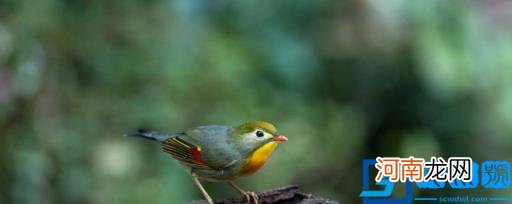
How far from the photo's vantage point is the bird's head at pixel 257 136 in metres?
1.09

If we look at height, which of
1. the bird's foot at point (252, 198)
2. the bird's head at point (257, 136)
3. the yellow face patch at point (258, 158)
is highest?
the bird's head at point (257, 136)

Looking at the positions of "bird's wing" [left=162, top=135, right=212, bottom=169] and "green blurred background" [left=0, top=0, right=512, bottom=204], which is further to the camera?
"green blurred background" [left=0, top=0, right=512, bottom=204]

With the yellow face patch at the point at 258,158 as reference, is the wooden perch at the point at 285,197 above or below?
below

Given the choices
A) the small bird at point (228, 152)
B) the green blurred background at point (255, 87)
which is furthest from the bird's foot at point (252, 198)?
the green blurred background at point (255, 87)

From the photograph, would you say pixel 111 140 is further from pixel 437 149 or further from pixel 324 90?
pixel 437 149

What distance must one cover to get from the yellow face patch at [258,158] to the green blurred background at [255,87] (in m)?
1.25

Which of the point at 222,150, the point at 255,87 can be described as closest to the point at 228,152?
the point at 222,150

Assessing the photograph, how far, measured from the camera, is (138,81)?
2.68 meters

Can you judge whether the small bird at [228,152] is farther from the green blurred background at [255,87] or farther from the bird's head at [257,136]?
the green blurred background at [255,87]

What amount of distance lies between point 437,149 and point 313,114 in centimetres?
35

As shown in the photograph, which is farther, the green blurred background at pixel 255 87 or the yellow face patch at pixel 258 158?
the green blurred background at pixel 255 87

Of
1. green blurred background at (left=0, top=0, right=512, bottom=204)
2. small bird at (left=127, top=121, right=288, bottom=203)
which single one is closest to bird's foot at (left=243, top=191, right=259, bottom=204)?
small bird at (left=127, top=121, right=288, bottom=203)

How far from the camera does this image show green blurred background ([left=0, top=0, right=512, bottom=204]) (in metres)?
2.46

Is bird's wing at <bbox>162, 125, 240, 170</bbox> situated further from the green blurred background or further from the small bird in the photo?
the green blurred background
